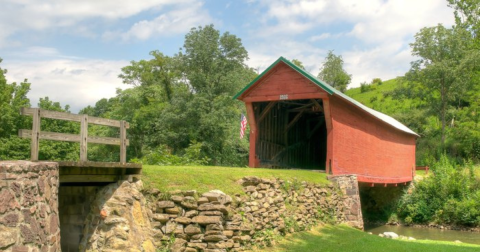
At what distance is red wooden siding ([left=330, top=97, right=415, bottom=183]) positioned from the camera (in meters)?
20.2

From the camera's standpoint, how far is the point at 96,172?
31.8ft

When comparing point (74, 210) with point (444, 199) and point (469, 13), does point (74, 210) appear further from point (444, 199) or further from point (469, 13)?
point (469, 13)

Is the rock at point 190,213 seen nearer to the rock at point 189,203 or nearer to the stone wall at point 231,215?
the stone wall at point 231,215

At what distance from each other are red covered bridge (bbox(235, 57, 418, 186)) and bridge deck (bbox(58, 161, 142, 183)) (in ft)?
34.5

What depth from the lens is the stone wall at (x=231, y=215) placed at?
10.7 metres

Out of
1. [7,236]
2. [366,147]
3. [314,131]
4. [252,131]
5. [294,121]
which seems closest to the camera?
[7,236]

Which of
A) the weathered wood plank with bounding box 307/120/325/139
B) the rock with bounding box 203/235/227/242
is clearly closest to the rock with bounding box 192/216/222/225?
the rock with bounding box 203/235/227/242

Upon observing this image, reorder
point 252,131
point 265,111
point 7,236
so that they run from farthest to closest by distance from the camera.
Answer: point 265,111 < point 252,131 < point 7,236

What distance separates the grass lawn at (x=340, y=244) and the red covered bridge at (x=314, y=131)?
4414 mm

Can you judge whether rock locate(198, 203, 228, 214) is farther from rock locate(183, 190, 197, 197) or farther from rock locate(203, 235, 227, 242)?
rock locate(203, 235, 227, 242)

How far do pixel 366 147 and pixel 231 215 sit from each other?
43.0ft

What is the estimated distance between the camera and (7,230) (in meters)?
6.36

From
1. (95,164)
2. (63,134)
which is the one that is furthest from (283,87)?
(63,134)

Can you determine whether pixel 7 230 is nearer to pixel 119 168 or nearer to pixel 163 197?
pixel 119 168
